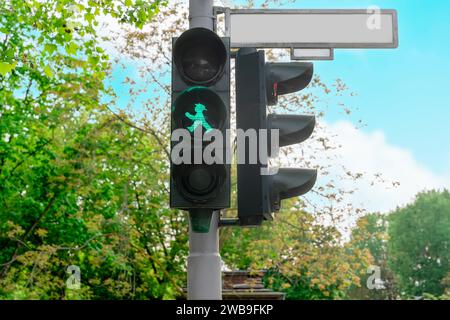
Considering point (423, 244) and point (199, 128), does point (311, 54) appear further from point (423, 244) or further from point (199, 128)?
point (423, 244)

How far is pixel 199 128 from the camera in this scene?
4.01 m

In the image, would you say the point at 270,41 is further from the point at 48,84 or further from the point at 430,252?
the point at 430,252

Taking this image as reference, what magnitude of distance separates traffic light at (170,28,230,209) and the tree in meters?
53.7

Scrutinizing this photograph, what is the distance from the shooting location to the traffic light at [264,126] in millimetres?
4262

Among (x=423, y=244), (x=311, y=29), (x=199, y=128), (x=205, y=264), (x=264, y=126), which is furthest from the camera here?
(x=423, y=244)

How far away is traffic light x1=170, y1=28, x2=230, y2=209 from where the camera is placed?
398 cm

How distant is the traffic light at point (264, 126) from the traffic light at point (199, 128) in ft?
0.89

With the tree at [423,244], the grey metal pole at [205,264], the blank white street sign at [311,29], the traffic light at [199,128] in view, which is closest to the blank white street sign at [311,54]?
the blank white street sign at [311,29]

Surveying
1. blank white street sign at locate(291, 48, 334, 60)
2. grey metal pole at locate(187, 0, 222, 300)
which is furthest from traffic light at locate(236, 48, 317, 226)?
grey metal pole at locate(187, 0, 222, 300)

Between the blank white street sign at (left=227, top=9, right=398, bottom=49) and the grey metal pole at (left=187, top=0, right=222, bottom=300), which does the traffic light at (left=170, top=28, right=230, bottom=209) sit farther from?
the blank white street sign at (left=227, top=9, right=398, bottom=49)

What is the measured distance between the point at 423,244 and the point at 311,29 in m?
53.9

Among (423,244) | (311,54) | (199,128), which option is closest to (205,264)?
(199,128)

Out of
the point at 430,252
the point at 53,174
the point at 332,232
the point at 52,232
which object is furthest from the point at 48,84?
the point at 430,252
